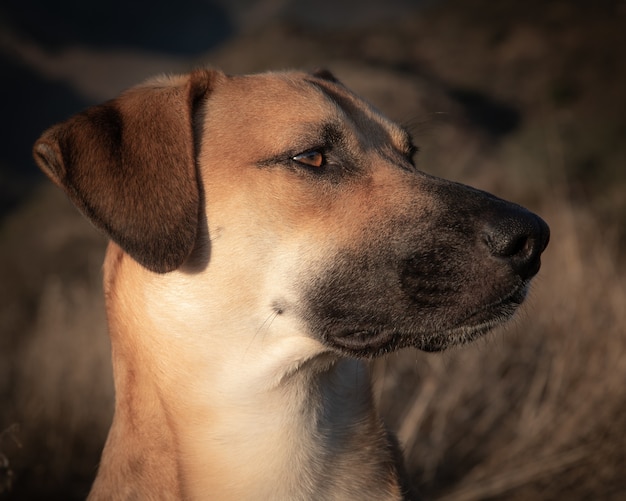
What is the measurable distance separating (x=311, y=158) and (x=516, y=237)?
0.76m

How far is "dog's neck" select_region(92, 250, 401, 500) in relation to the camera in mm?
2525

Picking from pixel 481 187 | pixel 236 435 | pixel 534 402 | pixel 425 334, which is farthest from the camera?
pixel 481 187

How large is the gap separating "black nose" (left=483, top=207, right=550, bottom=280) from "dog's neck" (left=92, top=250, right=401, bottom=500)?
73 cm

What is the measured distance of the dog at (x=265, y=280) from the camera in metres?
2.39

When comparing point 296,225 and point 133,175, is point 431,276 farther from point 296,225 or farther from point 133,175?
point 133,175

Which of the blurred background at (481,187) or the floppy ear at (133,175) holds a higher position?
the floppy ear at (133,175)

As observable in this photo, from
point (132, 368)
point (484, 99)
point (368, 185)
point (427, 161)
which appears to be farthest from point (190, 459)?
point (484, 99)

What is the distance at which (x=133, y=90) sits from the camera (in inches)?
109

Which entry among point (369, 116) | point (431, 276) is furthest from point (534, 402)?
point (431, 276)

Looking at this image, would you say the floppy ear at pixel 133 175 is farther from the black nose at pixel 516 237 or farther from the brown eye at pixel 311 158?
the black nose at pixel 516 237

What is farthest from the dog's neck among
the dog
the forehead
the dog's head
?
the forehead

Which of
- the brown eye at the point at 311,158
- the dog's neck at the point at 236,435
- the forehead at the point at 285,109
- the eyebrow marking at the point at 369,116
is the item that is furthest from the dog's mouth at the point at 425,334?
the eyebrow marking at the point at 369,116

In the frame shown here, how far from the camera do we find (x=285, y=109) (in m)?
2.58

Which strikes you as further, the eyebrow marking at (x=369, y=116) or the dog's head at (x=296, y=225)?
the eyebrow marking at (x=369, y=116)
